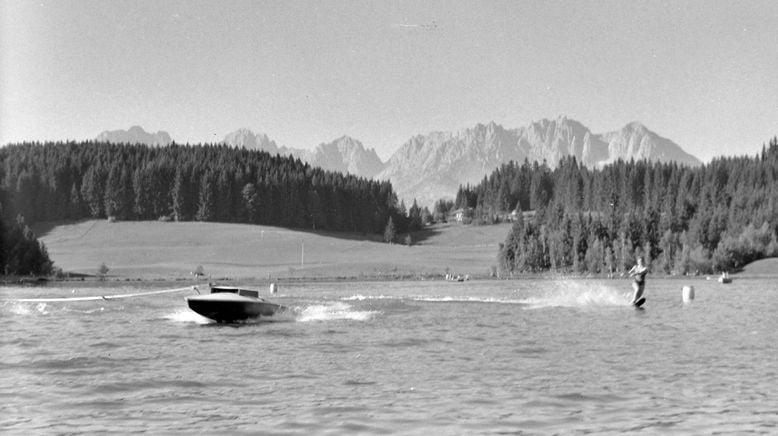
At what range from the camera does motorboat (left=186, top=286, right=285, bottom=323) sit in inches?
1989

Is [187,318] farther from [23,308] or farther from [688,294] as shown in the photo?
[688,294]

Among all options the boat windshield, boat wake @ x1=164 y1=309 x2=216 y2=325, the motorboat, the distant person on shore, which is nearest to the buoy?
the distant person on shore

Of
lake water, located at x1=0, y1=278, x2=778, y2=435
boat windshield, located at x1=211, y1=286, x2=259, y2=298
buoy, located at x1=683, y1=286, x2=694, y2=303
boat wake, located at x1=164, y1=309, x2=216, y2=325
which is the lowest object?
lake water, located at x1=0, y1=278, x2=778, y2=435

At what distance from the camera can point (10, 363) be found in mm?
31000

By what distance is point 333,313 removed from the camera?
5991cm

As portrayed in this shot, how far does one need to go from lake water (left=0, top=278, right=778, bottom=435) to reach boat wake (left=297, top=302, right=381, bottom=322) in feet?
14.5

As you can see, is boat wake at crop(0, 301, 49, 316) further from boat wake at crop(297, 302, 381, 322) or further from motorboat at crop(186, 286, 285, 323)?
boat wake at crop(297, 302, 381, 322)

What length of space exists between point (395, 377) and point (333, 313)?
109 ft

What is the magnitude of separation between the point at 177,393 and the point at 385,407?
615 centimetres

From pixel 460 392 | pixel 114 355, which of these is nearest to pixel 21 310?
pixel 114 355

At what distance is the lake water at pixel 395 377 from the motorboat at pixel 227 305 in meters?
2.08

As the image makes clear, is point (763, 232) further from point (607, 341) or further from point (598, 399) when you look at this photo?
point (598, 399)

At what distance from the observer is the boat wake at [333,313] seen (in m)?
54.6

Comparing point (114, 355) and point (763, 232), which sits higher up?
point (763, 232)
